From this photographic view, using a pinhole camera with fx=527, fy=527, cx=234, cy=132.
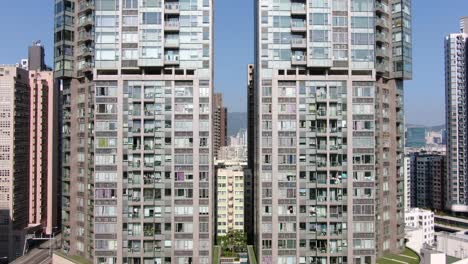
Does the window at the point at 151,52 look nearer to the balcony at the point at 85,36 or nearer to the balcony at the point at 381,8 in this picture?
the balcony at the point at 85,36

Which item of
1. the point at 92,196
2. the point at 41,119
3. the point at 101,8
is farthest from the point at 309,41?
the point at 41,119

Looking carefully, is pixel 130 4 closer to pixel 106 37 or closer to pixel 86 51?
pixel 106 37

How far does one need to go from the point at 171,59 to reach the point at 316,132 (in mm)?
18954

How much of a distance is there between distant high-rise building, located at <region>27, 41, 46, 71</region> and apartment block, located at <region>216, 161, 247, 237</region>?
55696 millimetres

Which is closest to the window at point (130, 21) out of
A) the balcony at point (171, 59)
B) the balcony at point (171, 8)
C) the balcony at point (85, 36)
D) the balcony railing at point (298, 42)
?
the balcony at point (171, 8)

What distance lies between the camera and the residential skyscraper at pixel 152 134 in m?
61.2

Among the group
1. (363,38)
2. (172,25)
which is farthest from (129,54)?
(363,38)

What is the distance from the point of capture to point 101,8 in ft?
202

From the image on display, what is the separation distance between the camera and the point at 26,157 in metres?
120

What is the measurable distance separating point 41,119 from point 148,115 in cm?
7110

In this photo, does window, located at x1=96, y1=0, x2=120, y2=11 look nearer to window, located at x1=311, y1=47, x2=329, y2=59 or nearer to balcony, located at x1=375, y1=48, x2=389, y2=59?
Result: window, located at x1=311, y1=47, x2=329, y2=59

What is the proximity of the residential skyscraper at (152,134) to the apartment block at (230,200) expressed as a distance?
6259cm

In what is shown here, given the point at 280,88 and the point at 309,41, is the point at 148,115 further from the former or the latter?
the point at 309,41

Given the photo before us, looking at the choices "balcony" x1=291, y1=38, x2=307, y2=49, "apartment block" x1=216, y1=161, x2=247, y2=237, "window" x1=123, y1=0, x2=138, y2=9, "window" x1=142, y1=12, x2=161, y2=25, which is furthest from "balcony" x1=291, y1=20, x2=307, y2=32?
"apartment block" x1=216, y1=161, x2=247, y2=237
